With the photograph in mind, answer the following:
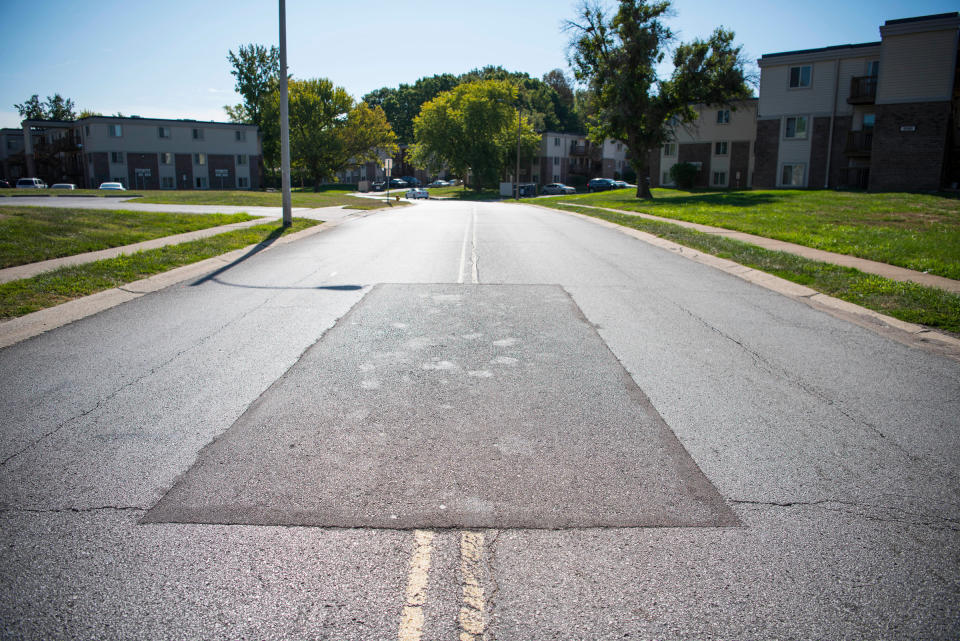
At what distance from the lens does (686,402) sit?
211 inches

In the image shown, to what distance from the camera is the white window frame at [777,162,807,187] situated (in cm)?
4512

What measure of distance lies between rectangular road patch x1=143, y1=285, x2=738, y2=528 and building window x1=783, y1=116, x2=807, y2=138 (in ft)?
148

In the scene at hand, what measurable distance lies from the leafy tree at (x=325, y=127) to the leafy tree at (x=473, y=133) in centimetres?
741

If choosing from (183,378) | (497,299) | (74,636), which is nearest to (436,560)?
(74,636)

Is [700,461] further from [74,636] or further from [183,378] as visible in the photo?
[183,378]

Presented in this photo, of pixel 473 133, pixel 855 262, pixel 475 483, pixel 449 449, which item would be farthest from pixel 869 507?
pixel 473 133

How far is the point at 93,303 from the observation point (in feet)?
30.5

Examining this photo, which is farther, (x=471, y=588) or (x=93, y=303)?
(x=93, y=303)

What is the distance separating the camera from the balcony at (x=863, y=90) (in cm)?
4078

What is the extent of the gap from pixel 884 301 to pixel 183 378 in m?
9.66

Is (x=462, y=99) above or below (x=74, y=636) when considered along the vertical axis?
above

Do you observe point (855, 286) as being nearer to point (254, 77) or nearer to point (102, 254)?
point (102, 254)

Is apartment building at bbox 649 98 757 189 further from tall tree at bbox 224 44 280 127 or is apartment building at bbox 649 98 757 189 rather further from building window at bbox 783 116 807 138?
tall tree at bbox 224 44 280 127

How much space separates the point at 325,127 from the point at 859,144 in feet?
204
